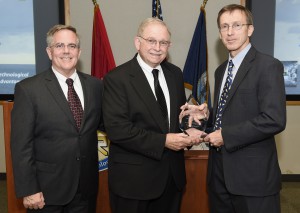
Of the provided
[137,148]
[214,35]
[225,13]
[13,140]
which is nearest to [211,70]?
[214,35]

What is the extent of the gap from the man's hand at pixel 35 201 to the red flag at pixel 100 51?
68.2 inches

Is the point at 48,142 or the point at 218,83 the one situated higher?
the point at 218,83

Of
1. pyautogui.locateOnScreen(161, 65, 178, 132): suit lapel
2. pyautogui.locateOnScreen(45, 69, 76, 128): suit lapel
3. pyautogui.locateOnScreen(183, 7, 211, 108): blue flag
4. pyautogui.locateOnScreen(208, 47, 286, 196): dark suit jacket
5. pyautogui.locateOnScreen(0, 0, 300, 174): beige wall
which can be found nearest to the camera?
pyautogui.locateOnScreen(208, 47, 286, 196): dark suit jacket

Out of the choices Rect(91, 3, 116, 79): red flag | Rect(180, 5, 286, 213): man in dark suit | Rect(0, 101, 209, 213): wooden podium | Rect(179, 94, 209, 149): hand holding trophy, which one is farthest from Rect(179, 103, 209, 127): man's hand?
Rect(91, 3, 116, 79): red flag

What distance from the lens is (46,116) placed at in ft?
5.93

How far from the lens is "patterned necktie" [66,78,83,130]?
188cm

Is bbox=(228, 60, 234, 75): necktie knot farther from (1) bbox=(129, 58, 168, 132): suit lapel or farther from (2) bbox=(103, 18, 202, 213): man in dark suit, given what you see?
(1) bbox=(129, 58, 168, 132): suit lapel

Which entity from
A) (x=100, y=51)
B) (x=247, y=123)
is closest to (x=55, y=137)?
(x=247, y=123)

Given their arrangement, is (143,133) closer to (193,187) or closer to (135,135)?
(135,135)

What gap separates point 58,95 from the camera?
185cm

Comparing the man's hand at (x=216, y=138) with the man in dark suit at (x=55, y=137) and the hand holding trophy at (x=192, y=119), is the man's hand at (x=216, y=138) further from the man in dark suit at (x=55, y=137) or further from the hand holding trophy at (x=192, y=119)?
the man in dark suit at (x=55, y=137)

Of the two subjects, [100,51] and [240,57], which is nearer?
[240,57]

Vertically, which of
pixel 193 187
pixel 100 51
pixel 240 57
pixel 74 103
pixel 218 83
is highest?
pixel 100 51

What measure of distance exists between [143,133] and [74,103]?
430 millimetres
